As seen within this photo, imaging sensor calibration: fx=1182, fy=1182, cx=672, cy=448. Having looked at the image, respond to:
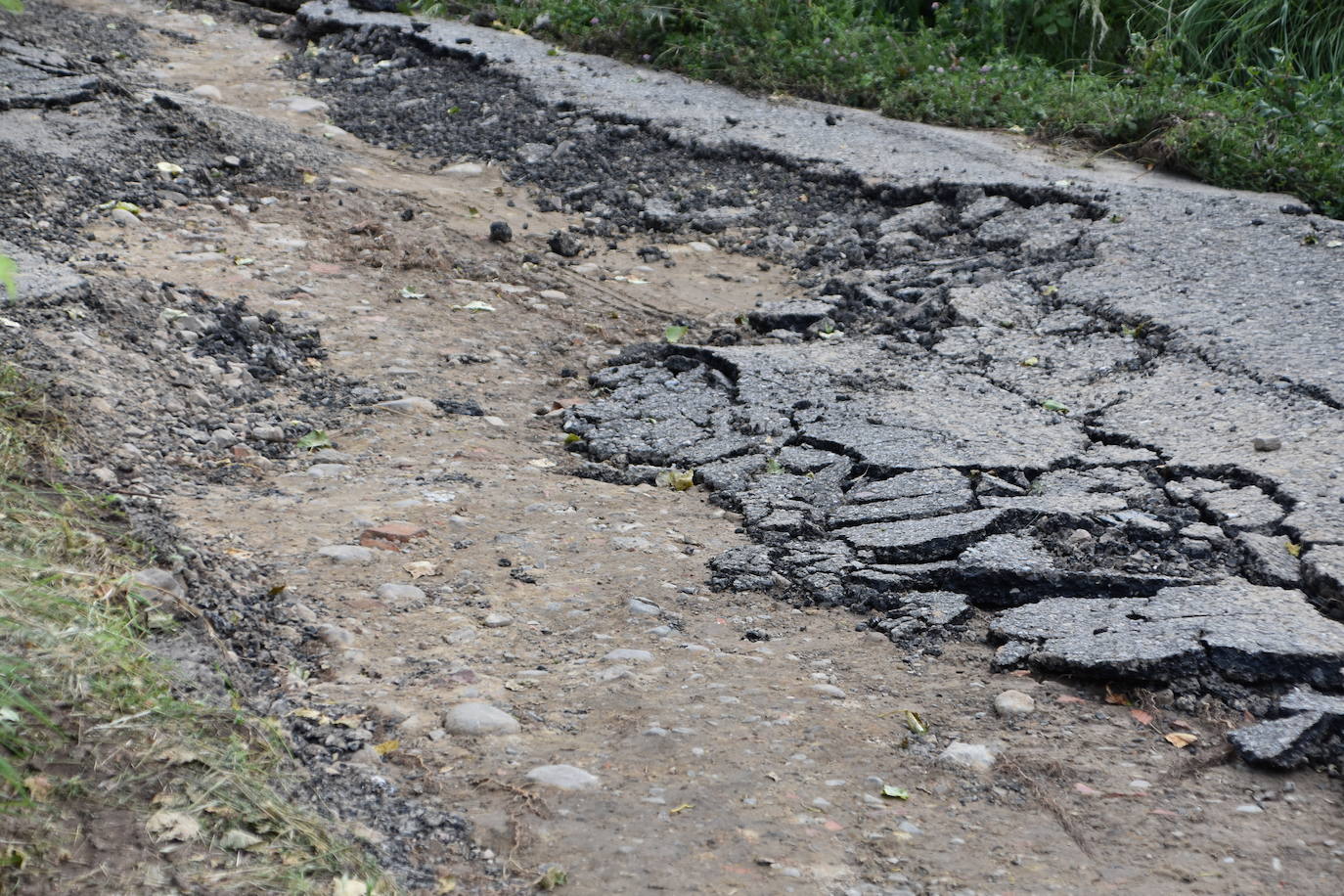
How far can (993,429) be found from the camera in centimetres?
333

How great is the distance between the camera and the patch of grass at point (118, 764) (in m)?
1.48

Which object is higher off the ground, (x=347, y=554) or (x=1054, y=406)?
(x=1054, y=406)

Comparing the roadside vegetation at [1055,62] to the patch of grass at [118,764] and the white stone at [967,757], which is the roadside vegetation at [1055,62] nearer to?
the white stone at [967,757]

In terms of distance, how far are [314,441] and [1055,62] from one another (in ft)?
17.0

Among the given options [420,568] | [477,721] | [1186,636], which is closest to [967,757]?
[1186,636]

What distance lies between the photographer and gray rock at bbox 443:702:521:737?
6.79 feet

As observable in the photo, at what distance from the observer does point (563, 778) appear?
1955 millimetres

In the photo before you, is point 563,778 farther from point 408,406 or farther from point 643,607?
point 408,406

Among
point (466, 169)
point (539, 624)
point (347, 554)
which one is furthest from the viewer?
point (466, 169)

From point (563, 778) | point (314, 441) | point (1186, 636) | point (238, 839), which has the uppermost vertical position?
point (1186, 636)

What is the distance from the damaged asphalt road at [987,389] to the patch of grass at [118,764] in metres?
1.23

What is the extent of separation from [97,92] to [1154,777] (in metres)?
5.23

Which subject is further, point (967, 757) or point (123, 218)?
point (123, 218)

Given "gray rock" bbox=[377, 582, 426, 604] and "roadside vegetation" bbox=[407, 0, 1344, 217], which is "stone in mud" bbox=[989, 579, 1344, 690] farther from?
"roadside vegetation" bbox=[407, 0, 1344, 217]
